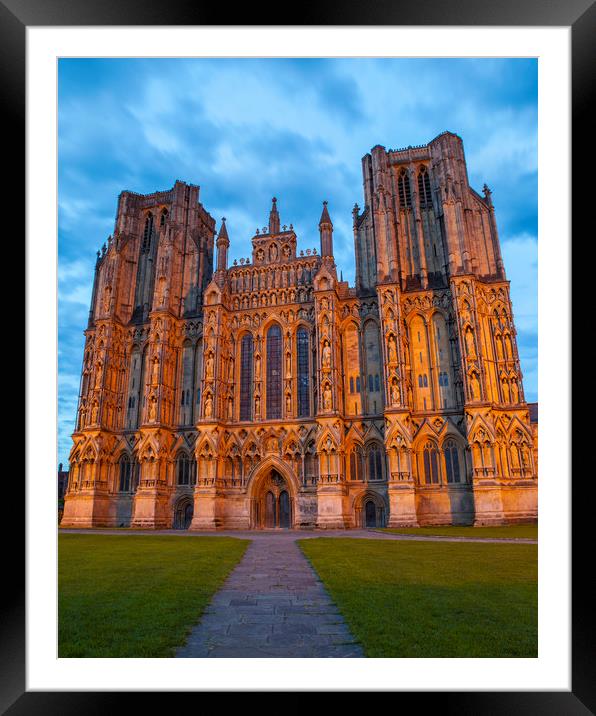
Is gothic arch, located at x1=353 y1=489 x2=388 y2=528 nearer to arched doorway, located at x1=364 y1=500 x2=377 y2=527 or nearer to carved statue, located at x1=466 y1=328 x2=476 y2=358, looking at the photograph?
arched doorway, located at x1=364 y1=500 x2=377 y2=527

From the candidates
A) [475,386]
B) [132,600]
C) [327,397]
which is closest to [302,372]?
[327,397]

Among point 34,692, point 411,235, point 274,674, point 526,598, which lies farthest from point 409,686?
point 411,235

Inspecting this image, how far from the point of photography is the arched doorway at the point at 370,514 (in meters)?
37.5

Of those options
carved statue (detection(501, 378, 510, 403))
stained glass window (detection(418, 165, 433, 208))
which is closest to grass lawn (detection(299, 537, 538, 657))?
carved statue (detection(501, 378, 510, 403))

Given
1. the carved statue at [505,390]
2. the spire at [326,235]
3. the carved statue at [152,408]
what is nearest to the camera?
the carved statue at [505,390]

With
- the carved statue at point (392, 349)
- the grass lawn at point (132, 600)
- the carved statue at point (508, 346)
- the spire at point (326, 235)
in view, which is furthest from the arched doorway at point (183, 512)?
the carved statue at point (508, 346)

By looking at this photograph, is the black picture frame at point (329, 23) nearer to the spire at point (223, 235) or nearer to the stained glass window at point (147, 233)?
the spire at point (223, 235)

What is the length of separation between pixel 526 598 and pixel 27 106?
10506mm

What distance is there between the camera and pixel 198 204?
5259 cm

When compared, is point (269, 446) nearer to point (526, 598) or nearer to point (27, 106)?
point (526, 598)

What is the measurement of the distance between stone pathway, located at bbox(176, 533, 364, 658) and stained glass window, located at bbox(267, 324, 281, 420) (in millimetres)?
29990

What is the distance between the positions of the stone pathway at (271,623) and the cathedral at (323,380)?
86.9ft

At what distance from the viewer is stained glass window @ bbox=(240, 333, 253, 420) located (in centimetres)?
4272

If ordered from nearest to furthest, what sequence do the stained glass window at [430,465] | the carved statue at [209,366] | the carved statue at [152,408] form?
the stained glass window at [430,465]
the carved statue at [209,366]
the carved statue at [152,408]
